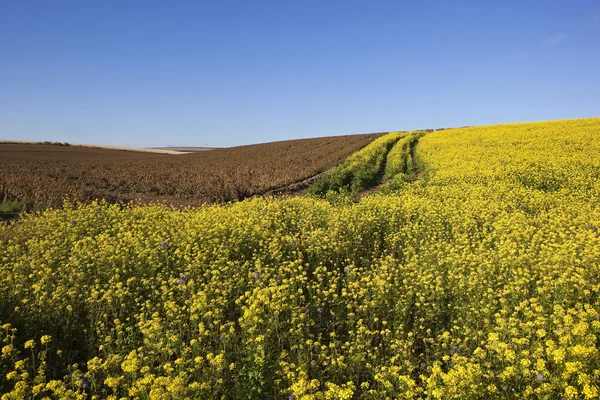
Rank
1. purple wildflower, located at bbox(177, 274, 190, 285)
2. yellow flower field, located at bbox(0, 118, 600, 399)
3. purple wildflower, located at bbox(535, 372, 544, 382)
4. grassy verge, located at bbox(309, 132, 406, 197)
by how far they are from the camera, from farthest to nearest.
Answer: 1. grassy verge, located at bbox(309, 132, 406, 197)
2. purple wildflower, located at bbox(177, 274, 190, 285)
3. yellow flower field, located at bbox(0, 118, 600, 399)
4. purple wildflower, located at bbox(535, 372, 544, 382)

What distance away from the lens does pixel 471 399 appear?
3.71 m

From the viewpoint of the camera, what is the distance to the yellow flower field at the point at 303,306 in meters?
4.02

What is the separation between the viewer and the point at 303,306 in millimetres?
6398

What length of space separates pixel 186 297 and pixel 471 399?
14.3 ft

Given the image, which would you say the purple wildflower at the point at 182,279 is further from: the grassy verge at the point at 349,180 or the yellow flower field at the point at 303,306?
the grassy verge at the point at 349,180

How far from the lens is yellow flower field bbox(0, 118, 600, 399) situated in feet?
13.2

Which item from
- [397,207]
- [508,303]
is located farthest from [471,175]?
[508,303]

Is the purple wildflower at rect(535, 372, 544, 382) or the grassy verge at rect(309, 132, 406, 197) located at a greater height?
the grassy verge at rect(309, 132, 406, 197)

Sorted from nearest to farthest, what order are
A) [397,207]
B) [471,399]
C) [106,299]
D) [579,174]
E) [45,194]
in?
1. [471,399]
2. [106,299]
3. [397,207]
4. [45,194]
5. [579,174]

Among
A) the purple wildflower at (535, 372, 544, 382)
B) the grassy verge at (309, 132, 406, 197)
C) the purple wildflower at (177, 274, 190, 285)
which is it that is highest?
the grassy verge at (309, 132, 406, 197)

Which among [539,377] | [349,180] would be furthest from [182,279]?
[349,180]

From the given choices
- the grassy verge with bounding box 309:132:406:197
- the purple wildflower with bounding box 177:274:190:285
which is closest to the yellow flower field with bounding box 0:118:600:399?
the purple wildflower with bounding box 177:274:190:285

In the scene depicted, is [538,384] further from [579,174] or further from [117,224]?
[579,174]

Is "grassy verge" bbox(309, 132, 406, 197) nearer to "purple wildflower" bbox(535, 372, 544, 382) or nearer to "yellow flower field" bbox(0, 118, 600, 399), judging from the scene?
"yellow flower field" bbox(0, 118, 600, 399)
